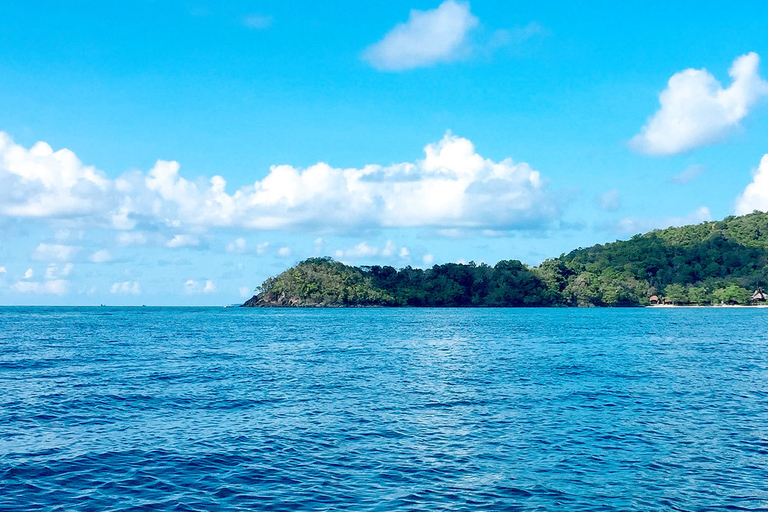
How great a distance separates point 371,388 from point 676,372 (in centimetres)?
2491

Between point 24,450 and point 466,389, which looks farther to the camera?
point 466,389

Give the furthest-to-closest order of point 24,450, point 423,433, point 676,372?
point 676,372 < point 423,433 < point 24,450

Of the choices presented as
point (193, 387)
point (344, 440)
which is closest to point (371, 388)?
point (193, 387)

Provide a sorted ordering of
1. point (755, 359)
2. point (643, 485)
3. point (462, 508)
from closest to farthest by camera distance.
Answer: point (462, 508) → point (643, 485) → point (755, 359)

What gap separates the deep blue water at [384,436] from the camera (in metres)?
19.9

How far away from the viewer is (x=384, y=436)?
90.3 feet

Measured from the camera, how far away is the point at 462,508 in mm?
18594

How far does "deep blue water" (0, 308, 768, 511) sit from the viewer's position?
1992cm

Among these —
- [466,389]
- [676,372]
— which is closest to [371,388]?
[466,389]

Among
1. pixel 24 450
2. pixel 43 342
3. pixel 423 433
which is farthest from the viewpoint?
pixel 43 342

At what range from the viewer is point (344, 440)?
26.8 metres

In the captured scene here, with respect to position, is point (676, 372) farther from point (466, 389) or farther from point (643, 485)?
point (643, 485)

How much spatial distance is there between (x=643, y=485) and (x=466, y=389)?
66.6ft

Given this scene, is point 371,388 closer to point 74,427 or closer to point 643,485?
point 74,427
